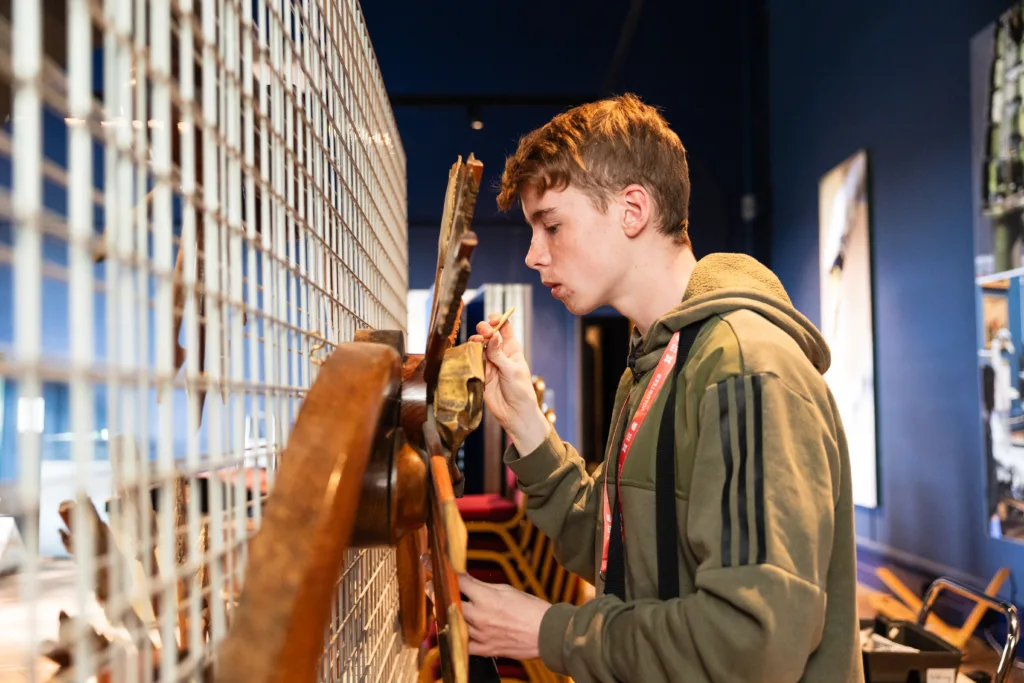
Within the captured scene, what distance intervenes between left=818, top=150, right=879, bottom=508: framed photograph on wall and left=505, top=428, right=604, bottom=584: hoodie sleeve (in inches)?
111

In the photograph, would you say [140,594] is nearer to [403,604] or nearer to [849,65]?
[403,604]

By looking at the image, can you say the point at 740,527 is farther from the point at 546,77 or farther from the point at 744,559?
the point at 546,77

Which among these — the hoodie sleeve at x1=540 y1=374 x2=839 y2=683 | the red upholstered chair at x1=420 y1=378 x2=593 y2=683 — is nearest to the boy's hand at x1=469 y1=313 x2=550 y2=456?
the hoodie sleeve at x1=540 y1=374 x2=839 y2=683

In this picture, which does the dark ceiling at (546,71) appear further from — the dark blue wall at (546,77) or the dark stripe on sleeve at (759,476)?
the dark stripe on sleeve at (759,476)

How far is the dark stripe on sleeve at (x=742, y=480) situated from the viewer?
0.69 m

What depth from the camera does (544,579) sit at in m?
2.33

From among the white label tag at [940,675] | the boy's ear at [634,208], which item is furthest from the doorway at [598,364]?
the boy's ear at [634,208]

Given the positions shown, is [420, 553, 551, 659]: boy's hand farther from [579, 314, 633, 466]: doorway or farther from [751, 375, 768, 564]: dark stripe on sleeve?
[579, 314, 633, 466]: doorway

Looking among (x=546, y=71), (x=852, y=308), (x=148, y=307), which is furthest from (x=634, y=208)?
(x=546, y=71)

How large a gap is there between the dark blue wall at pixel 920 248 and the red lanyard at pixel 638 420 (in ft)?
7.09

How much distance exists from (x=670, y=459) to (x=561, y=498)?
1.07 ft

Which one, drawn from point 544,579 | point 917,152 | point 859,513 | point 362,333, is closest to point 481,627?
point 362,333

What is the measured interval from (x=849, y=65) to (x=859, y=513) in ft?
7.12

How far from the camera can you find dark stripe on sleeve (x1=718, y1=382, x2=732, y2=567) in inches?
27.5
